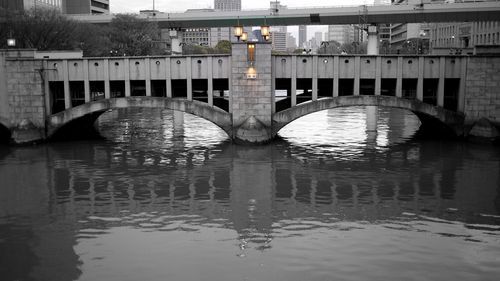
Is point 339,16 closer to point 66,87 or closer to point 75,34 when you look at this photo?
point 75,34

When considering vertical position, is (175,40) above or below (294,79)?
above

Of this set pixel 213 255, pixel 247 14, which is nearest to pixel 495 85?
pixel 213 255

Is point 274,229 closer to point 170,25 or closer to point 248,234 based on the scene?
point 248,234

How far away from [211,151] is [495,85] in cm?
2470

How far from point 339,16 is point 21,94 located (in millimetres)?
68240

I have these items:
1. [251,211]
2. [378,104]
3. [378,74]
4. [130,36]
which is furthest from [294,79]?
[130,36]

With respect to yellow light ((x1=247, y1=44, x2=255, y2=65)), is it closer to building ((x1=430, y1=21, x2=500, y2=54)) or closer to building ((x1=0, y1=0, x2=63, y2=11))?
building ((x1=430, y1=21, x2=500, y2=54))

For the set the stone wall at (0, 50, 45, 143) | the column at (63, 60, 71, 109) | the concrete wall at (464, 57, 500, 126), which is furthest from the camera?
the column at (63, 60, 71, 109)

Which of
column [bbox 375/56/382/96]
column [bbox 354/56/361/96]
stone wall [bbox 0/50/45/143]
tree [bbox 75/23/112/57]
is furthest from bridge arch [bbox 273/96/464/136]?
tree [bbox 75/23/112/57]

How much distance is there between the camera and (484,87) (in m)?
47.8

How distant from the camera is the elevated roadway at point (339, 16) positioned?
312 feet

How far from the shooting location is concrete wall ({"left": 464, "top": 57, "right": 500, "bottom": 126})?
47688 mm

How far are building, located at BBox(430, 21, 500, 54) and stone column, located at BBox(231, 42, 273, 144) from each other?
2612 inches

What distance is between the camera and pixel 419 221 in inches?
1061
